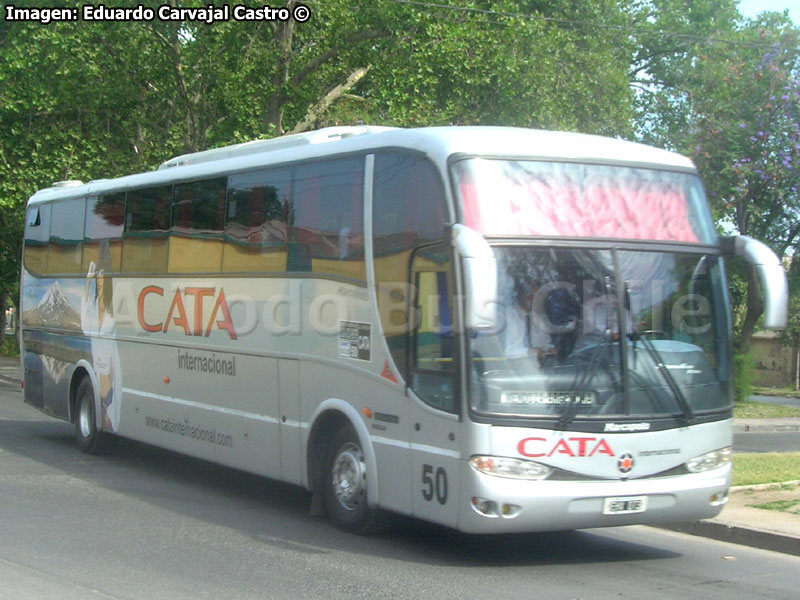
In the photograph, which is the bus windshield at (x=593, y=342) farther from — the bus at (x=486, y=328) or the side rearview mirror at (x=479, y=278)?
the side rearview mirror at (x=479, y=278)

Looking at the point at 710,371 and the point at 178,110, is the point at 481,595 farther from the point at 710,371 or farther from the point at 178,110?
the point at 178,110

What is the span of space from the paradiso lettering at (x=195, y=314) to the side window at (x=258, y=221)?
0.43 metres

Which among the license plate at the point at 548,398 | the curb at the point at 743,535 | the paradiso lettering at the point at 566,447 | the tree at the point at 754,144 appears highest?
the tree at the point at 754,144

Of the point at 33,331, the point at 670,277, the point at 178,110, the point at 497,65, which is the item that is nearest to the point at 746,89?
the point at 497,65

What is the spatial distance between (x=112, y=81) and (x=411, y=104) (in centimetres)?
725

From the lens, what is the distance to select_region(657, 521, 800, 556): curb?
894 cm

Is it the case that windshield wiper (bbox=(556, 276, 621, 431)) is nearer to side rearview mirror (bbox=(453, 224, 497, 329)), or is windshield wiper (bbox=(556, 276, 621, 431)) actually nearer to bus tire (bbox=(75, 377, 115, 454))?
side rearview mirror (bbox=(453, 224, 497, 329))

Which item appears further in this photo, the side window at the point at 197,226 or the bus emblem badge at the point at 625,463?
the side window at the point at 197,226

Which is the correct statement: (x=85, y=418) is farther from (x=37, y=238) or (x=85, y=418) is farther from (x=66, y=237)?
(x=37, y=238)

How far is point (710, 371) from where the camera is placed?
842 centimetres

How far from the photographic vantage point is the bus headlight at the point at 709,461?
27.1ft

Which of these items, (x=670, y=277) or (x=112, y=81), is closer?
(x=670, y=277)

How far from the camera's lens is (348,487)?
9336 mm

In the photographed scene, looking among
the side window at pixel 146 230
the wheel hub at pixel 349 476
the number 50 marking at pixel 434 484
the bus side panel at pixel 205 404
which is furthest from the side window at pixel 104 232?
the number 50 marking at pixel 434 484
